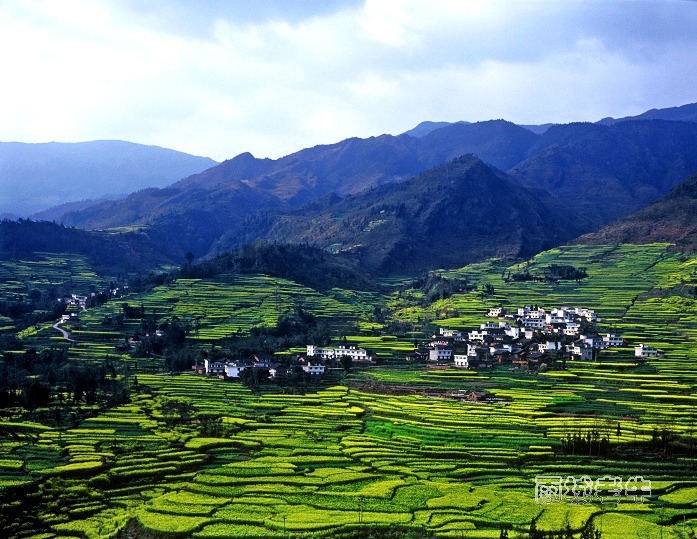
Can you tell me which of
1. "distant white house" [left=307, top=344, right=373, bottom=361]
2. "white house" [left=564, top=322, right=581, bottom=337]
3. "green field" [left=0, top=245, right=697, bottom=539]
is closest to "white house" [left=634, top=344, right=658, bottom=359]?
"green field" [left=0, top=245, right=697, bottom=539]

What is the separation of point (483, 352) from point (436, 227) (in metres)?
109

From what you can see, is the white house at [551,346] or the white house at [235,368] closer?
the white house at [235,368]

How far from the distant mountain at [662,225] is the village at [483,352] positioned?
2116 inches

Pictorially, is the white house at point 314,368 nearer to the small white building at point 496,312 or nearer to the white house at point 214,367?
the white house at point 214,367

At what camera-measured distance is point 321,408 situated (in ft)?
161

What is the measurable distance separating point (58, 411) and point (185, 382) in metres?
14.0

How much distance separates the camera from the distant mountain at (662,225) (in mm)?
125688

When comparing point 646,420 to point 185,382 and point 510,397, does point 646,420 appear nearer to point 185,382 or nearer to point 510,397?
point 510,397

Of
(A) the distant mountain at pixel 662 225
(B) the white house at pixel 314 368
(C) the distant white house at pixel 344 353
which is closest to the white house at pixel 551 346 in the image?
(C) the distant white house at pixel 344 353

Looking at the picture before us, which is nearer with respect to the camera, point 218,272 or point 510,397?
point 510,397

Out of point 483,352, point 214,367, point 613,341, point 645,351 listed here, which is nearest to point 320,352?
point 214,367

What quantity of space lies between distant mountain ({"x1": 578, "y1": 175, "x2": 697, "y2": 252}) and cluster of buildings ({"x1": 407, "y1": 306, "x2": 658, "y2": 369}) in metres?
51.3

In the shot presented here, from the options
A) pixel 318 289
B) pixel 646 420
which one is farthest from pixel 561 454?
pixel 318 289
